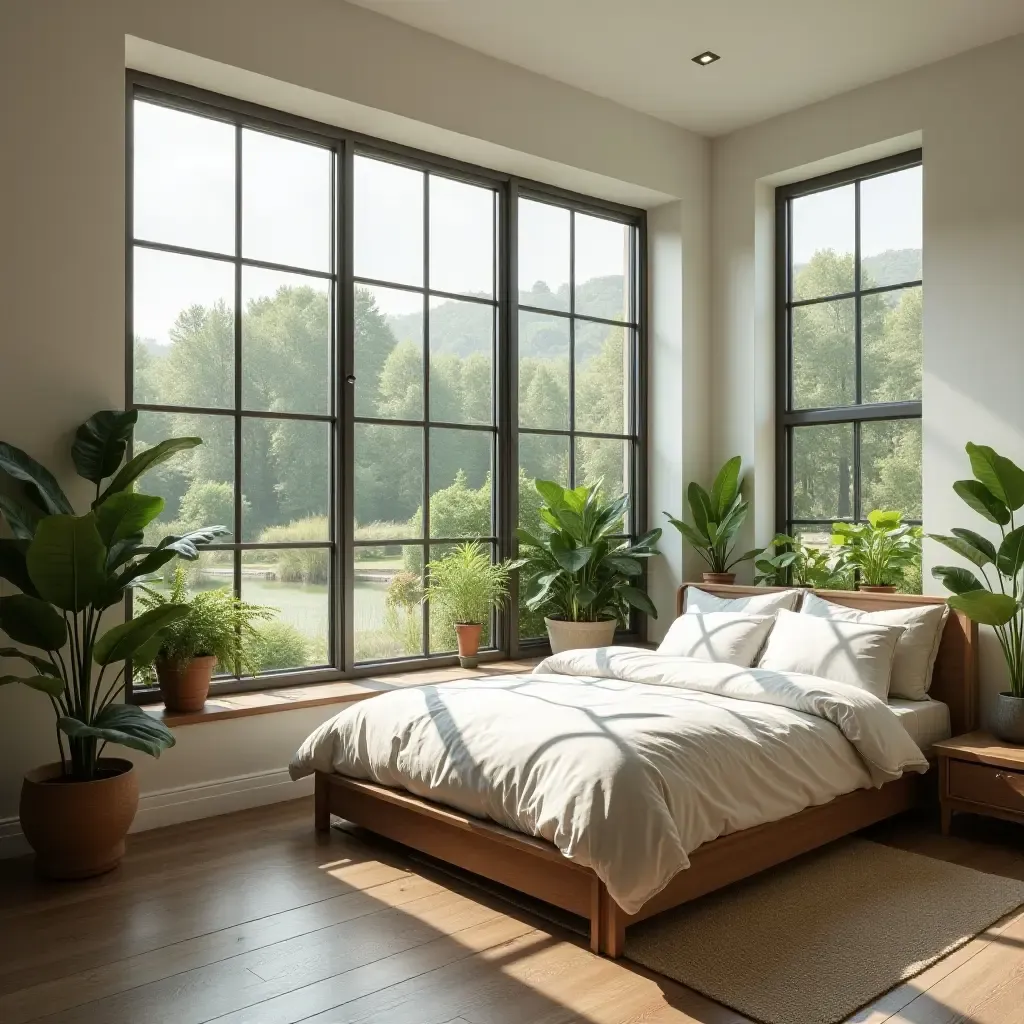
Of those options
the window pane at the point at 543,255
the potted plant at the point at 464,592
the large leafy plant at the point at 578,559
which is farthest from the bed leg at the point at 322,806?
the window pane at the point at 543,255

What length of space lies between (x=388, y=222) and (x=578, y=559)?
195 centimetres

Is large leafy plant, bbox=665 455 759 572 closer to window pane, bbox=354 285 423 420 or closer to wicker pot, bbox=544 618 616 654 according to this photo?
wicker pot, bbox=544 618 616 654

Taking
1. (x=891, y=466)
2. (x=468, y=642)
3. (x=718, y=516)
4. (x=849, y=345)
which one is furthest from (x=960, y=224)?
(x=468, y=642)

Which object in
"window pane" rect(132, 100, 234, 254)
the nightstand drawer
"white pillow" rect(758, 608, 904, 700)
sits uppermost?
"window pane" rect(132, 100, 234, 254)

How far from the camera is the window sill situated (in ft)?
13.2

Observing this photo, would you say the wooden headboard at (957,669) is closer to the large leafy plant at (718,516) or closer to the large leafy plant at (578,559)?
the large leafy plant at (718,516)

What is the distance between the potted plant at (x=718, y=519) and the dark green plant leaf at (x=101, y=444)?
295 cm

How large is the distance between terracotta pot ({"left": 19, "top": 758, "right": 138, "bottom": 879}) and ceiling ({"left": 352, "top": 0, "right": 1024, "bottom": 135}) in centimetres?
342

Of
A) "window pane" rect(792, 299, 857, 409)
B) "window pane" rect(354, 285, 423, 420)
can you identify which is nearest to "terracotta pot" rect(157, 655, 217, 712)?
"window pane" rect(354, 285, 423, 420)

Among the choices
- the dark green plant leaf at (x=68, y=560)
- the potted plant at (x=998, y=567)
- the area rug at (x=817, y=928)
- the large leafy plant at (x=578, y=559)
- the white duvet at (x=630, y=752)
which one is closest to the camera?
the area rug at (x=817, y=928)

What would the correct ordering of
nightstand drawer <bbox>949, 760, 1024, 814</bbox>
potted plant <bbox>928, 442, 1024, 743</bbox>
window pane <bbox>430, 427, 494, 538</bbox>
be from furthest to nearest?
window pane <bbox>430, 427, 494, 538</bbox> → potted plant <bbox>928, 442, 1024, 743</bbox> → nightstand drawer <bbox>949, 760, 1024, 814</bbox>

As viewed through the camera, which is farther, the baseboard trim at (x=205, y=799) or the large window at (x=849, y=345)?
the large window at (x=849, y=345)

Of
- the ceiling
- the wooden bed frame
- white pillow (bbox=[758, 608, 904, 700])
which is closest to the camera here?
the wooden bed frame

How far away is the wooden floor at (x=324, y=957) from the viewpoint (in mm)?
2512
